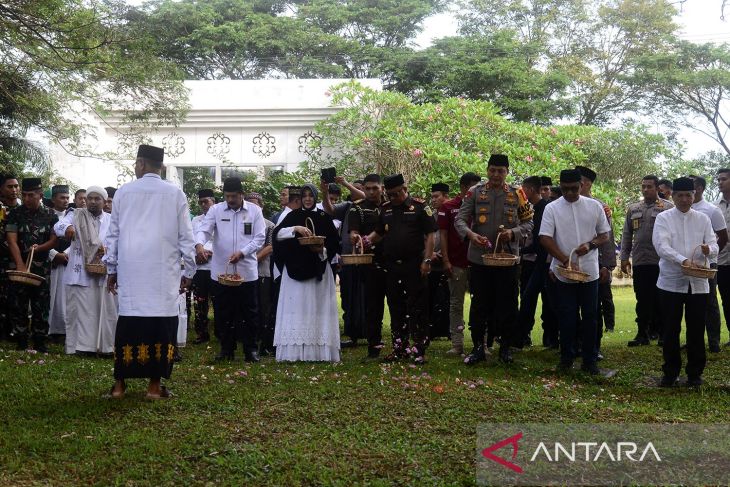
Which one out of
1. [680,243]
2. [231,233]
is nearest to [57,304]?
[231,233]

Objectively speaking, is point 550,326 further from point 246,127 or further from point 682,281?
point 246,127

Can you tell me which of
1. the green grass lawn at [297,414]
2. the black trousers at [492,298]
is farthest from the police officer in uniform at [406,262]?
the black trousers at [492,298]

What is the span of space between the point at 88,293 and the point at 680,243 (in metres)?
6.30

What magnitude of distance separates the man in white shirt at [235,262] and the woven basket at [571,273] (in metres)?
3.23

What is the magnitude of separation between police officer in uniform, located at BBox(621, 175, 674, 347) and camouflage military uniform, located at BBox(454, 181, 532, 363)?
85.5 inches

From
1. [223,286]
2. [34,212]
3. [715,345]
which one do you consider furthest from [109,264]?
[715,345]

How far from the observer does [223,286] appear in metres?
9.35

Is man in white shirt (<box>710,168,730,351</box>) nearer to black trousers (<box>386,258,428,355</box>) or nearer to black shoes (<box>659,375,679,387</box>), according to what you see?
black shoes (<box>659,375,679,387</box>)

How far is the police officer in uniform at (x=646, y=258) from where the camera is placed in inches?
413

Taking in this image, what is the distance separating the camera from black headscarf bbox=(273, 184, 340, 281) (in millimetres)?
9328

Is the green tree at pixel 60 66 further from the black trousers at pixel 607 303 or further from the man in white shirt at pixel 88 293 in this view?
the black trousers at pixel 607 303

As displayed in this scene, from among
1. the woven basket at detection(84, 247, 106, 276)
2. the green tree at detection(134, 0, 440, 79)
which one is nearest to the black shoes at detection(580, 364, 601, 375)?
the woven basket at detection(84, 247, 106, 276)

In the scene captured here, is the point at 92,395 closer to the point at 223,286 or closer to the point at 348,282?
the point at 223,286

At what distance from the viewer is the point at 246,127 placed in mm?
23234
